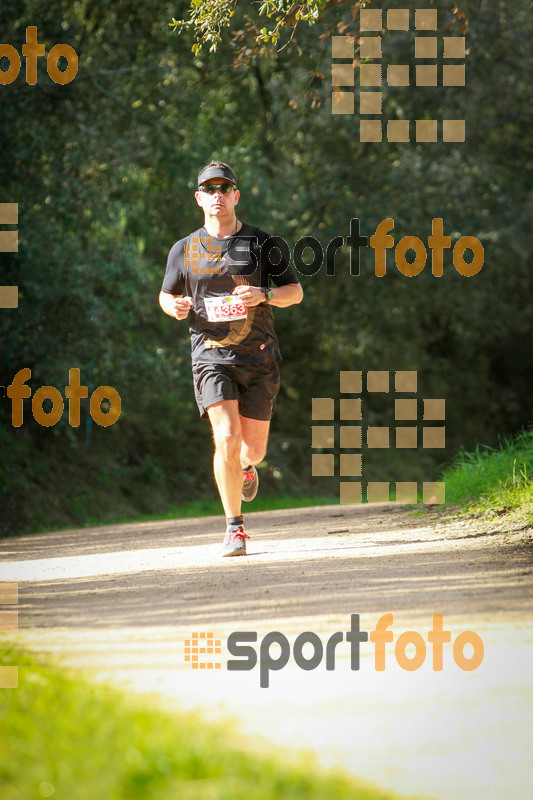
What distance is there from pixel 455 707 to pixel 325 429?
1778 cm

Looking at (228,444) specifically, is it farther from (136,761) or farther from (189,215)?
(189,215)

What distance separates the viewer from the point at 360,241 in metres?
18.5

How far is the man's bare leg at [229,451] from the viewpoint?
627 cm

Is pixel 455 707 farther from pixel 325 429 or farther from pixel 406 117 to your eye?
pixel 406 117

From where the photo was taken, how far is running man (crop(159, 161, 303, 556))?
6285 mm

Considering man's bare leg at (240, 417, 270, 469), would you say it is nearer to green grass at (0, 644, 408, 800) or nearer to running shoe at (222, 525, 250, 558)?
running shoe at (222, 525, 250, 558)

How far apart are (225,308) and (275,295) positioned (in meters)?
0.37

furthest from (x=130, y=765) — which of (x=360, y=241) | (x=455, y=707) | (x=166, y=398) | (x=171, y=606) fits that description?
(x=360, y=241)

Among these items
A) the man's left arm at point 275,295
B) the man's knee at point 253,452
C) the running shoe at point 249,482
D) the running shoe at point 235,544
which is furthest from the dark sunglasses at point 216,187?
the running shoe at point 235,544

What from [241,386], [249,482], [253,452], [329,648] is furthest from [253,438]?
[329,648]

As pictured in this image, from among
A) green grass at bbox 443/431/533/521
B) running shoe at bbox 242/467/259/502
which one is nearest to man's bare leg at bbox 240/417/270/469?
running shoe at bbox 242/467/259/502

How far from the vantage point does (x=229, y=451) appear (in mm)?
6266

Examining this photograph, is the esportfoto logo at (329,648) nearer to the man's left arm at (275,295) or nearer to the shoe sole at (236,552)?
the shoe sole at (236,552)

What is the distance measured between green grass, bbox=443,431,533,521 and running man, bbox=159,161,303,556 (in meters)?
2.13
